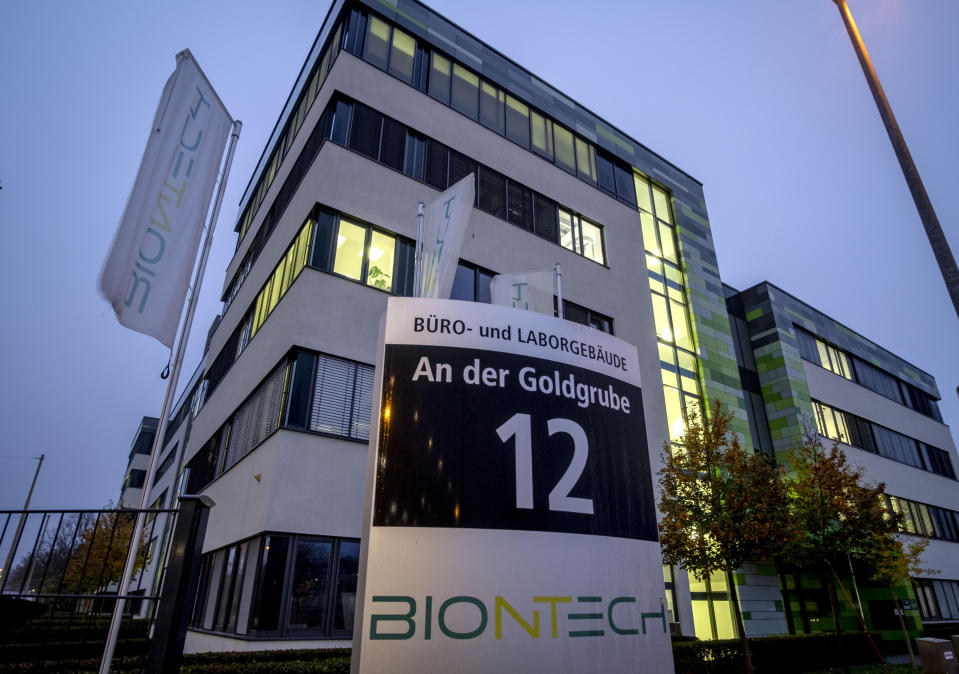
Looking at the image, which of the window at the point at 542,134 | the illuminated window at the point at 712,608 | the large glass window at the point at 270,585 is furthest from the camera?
the window at the point at 542,134

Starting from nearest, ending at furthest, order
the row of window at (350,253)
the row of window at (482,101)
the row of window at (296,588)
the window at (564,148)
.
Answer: the row of window at (296,588), the row of window at (350,253), the row of window at (482,101), the window at (564,148)

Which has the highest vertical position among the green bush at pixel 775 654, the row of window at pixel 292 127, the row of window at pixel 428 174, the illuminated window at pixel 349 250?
the row of window at pixel 292 127

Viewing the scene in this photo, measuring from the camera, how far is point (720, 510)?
16297mm

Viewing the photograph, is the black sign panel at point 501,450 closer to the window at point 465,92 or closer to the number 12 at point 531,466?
the number 12 at point 531,466

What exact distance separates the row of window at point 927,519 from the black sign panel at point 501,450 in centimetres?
3624

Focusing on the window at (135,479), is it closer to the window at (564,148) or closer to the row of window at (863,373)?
the window at (564,148)

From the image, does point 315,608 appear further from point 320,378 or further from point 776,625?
point 776,625

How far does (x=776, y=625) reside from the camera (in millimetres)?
23031

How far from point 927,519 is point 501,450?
42.8 m

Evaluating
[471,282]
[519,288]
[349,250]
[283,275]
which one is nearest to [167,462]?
[283,275]

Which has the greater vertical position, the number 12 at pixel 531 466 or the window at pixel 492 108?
the window at pixel 492 108

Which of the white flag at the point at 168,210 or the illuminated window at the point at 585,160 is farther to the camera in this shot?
the illuminated window at the point at 585,160

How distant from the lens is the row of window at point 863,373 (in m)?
35.4

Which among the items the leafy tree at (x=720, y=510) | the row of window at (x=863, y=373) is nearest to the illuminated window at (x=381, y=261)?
the leafy tree at (x=720, y=510)
